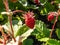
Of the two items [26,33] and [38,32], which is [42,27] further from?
[26,33]

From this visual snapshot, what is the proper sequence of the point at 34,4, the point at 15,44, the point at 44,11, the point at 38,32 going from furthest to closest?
the point at 34,4 → the point at 44,11 → the point at 38,32 → the point at 15,44

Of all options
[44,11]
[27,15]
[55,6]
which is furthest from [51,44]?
[55,6]

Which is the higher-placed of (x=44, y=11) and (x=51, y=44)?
(x=44, y=11)

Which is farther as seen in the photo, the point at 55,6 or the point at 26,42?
the point at 55,6

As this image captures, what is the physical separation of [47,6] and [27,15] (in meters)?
0.75

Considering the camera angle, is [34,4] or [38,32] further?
[34,4]

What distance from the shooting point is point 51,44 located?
5.05 feet

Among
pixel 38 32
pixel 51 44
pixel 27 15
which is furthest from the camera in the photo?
pixel 38 32

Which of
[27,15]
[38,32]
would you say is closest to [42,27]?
[38,32]

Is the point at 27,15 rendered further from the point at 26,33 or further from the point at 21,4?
the point at 21,4

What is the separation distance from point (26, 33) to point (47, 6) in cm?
70

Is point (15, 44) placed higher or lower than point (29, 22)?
lower

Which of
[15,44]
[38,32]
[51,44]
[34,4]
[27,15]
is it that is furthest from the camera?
[34,4]

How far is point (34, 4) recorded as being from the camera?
2.32m
